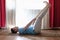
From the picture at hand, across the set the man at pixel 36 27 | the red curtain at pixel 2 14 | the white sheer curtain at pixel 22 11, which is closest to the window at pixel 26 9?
the white sheer curtain at pixel 22 11

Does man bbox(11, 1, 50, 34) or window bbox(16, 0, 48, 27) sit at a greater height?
window bbox(16, 0, 48, 27)

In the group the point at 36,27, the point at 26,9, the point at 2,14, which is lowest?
the point at 36,27

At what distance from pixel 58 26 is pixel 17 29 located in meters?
1.34

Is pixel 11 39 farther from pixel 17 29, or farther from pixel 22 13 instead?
pixel 22 13

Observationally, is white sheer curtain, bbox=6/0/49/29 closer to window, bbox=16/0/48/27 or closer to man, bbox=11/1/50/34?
window, bbox=16/0/48/27

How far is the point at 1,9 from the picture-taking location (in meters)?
4.48

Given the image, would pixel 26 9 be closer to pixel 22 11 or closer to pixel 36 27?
pixel 22 11

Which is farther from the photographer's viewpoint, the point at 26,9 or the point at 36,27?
the point at 26,9

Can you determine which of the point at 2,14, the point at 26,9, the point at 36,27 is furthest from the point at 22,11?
the point at 36,27

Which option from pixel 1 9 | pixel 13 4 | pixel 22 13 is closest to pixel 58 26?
pixel 22 13

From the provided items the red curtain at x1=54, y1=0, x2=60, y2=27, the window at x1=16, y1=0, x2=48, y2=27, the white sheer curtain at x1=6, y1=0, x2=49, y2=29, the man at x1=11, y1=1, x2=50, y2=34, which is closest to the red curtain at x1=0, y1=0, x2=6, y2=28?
the white sheer curtain at x1=6, y1=0, x2=49, y2=29

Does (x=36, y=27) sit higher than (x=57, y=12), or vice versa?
(x=57, y=12)

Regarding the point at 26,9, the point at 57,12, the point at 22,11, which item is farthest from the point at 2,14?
the point at 57,12

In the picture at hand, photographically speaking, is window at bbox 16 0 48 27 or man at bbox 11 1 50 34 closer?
man at bbox 11 1 50 34
